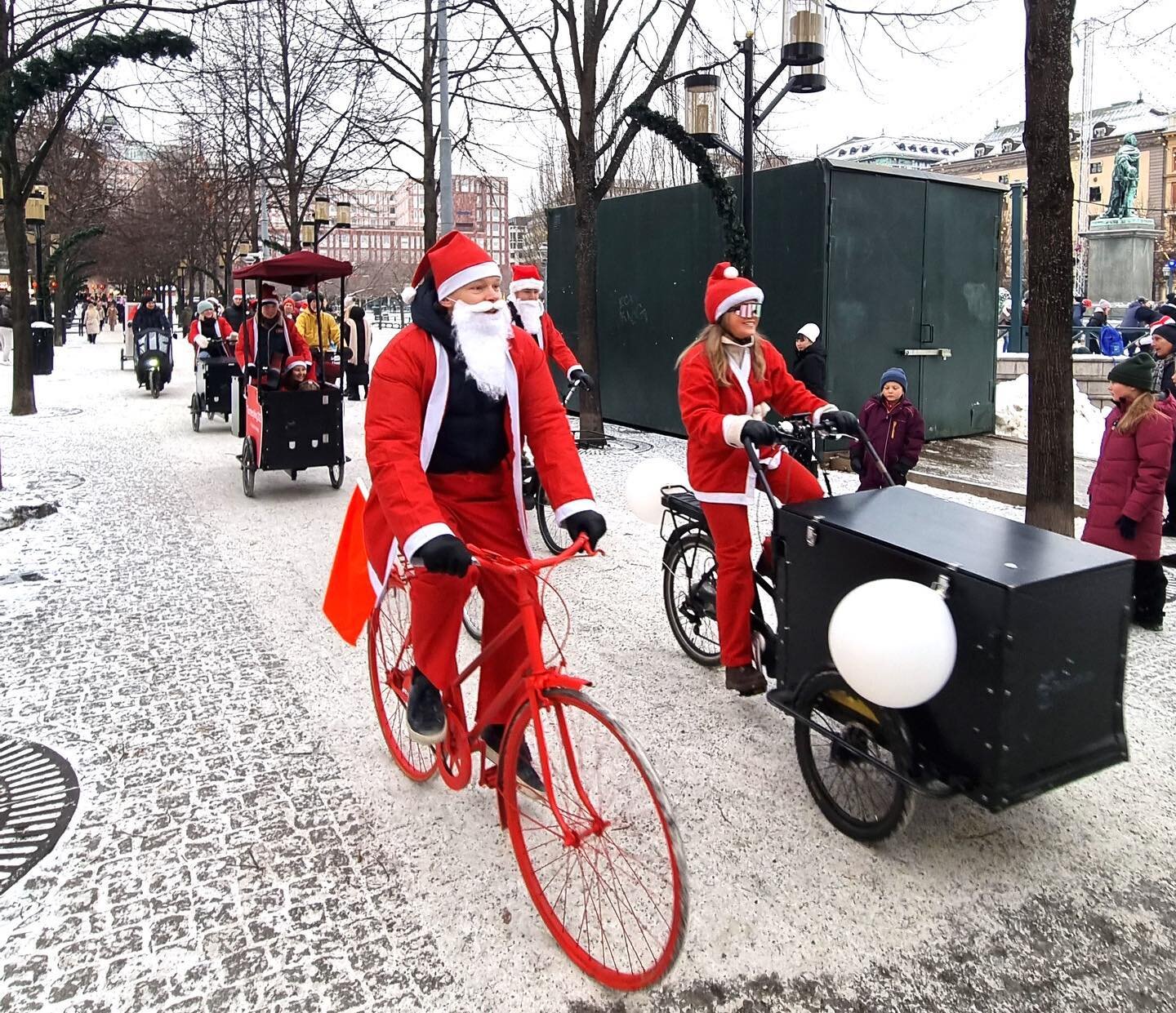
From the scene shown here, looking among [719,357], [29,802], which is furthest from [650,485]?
[29,802]

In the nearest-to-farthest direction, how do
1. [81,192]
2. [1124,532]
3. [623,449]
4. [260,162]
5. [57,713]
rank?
[57,713], [1124,532], [623,449], [260,162], [81,192]

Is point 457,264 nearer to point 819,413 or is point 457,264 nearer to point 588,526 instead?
point 588,526

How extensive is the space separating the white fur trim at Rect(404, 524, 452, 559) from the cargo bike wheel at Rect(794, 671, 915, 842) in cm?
145

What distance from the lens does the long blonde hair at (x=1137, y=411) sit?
5562 millimetres

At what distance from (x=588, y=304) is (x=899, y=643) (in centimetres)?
1120

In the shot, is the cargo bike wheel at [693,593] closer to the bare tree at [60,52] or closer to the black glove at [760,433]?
the black glove at [760,433]

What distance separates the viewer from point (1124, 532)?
5648mm

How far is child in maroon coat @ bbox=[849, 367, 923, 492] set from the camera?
709cm

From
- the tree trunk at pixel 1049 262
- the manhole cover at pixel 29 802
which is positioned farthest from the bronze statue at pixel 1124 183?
the manhole cover at pixel 29 802

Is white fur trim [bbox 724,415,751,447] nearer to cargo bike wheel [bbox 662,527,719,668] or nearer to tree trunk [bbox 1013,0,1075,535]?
cargo bike wheel [bbox 662,527,719,668]

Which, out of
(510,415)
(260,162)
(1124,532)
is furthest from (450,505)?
(260,162)

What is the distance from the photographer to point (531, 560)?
10.1 feet

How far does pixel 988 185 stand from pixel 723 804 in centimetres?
1248

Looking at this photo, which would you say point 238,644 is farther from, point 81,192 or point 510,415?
point 81,192
